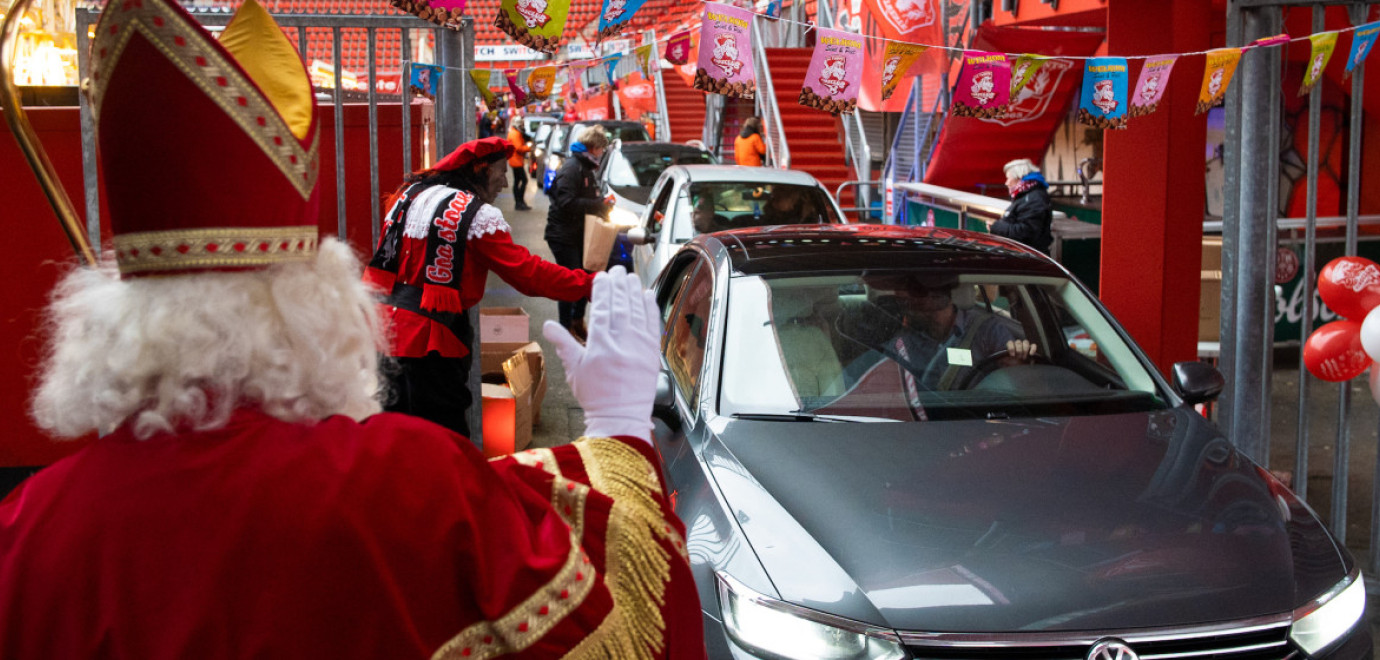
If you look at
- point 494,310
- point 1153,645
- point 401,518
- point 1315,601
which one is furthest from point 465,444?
point 494,310

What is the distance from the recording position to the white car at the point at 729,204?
9047 millimetres

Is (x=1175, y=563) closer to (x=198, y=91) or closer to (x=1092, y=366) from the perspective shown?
(x=1092, y=366)

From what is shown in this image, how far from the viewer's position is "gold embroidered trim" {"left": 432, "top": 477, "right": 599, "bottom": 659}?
1.51 meters

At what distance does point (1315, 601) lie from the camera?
117 inches

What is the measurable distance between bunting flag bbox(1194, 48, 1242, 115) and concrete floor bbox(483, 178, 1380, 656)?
1458 mm

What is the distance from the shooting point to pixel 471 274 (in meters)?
4.62

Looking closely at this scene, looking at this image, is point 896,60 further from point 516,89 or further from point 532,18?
point 516,89

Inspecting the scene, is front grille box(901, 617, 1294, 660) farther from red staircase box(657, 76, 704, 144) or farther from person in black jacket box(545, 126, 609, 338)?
red staircase box(657, 76, 704, 144)

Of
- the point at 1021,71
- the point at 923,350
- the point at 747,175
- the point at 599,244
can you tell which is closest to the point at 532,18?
the point at 923,350

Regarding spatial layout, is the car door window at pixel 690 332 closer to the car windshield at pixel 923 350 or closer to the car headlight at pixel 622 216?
the car windshield at pixel 923 350

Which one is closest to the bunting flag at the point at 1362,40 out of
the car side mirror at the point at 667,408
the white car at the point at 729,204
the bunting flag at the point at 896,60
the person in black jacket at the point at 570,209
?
the bunting flag at the point at 896,60

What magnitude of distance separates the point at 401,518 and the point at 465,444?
17 cm

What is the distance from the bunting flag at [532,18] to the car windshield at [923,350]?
5.27ft

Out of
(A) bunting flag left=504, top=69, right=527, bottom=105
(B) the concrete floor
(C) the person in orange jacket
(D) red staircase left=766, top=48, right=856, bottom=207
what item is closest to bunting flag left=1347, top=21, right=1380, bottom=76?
(B) the concrete floor
